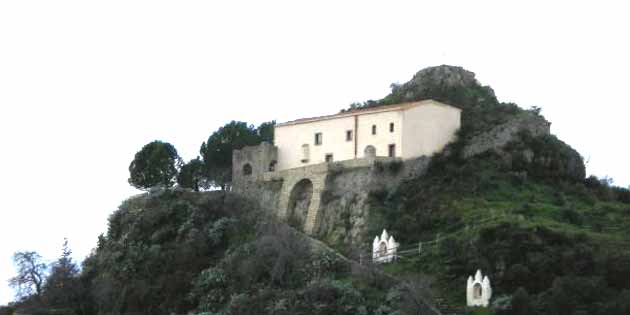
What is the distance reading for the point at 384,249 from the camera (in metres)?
54.8

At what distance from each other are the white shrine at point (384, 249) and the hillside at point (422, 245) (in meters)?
0.46

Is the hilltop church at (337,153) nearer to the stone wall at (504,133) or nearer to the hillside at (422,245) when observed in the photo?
the hillside at (422,245)

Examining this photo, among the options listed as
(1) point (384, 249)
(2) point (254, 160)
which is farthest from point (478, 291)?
(2) point (254, 160)

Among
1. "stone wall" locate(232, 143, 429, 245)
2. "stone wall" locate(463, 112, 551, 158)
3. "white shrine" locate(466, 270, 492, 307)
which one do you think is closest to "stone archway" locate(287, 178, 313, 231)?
Result: "stone wall" locate(232, 143, 429, 245)

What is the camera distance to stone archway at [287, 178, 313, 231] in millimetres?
61625

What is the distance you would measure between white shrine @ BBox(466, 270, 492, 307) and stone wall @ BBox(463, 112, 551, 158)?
44.4 feet

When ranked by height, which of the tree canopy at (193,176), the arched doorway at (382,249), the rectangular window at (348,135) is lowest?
the arched doorway at (382,249)

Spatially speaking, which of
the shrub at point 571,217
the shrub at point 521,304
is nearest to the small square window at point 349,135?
the shrub at point 571,217

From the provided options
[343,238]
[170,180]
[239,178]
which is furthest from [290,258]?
[170,180]

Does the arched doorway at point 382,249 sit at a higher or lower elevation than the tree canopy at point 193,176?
lower

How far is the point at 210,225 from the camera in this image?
61.7 m

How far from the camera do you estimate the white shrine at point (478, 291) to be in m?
48.7

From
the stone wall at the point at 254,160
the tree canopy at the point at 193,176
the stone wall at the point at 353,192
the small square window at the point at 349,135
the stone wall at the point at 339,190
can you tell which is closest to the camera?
the stone wall at the point at 353,192

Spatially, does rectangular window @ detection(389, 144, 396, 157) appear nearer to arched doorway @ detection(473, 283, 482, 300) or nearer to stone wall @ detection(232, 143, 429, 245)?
stone wall @ detection(232, 143, 429, 245)
